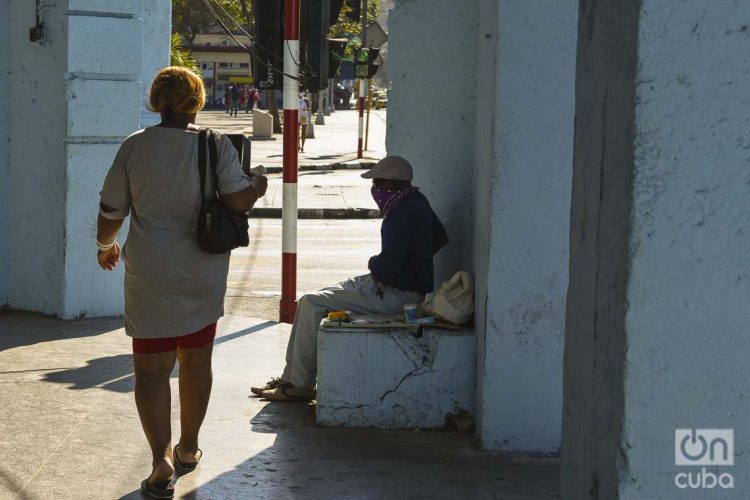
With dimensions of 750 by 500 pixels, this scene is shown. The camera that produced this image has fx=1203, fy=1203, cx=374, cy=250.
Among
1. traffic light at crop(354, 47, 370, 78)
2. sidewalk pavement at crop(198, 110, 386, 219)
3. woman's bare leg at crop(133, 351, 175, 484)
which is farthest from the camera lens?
traffic light at crop(354, 47, 370, 78)

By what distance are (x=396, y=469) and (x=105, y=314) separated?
13.4ft

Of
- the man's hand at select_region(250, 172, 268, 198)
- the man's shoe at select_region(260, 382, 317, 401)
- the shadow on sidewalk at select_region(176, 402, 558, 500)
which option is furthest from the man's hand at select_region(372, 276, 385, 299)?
the man's hand at select_region(250, 172, 268, 198)

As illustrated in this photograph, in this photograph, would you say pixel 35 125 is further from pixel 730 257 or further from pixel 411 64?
pixel 730 257

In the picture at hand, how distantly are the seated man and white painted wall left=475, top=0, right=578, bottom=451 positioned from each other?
28.1 inches

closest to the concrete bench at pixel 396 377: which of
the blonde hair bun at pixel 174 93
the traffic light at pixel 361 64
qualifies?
the blonde hair bun at pixel 174 93

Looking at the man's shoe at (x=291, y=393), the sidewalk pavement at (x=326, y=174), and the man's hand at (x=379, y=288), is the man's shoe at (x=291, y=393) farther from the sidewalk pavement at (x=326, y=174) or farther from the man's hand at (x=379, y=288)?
the sidewalk pavement at (x=326, y=174)

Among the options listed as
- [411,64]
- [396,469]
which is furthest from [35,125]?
[396,469]

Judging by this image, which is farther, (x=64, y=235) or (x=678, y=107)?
(x=64, y=235)

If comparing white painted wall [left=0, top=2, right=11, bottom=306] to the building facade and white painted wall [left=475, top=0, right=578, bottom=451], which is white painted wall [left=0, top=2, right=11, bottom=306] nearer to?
white painted wall [left=475, top=0, right=578, bottom=451]

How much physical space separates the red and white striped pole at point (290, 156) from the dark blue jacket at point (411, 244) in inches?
107

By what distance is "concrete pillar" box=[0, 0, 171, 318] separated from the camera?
28.7 feet

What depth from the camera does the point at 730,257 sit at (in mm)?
2588

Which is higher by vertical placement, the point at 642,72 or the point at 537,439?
the point at 642,72

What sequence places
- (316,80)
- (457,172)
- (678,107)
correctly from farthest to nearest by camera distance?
(316,80), (457,172), (678,107)
